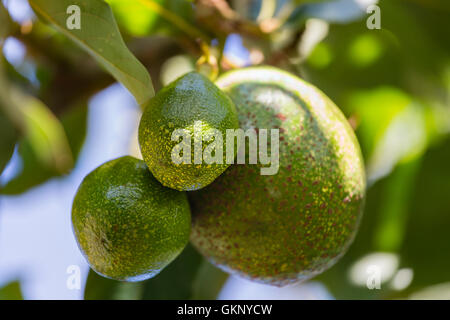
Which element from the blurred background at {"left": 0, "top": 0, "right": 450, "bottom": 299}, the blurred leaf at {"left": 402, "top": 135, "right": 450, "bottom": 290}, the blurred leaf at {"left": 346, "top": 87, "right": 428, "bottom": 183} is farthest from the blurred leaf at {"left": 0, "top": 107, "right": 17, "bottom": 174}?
the blurred leaf at {"left": 402, "top": 135, "right": 450, "bottom": 290}

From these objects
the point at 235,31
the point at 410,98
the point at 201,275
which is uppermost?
the point at 235,31

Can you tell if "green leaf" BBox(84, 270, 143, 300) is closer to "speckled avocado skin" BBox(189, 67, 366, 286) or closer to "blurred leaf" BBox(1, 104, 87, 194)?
"speckled avocado skin" BBox(189, 67, 366, 286)

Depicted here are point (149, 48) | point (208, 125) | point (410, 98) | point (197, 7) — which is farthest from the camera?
point (410, 98)

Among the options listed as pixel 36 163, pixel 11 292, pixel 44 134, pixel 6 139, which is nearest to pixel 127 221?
pixel 6 139

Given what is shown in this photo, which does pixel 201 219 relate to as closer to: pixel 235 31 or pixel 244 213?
pixel 244 213

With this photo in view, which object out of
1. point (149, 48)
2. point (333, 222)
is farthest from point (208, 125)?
point (149, 48)

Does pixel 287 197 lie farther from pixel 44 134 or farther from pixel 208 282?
pixel 44 134

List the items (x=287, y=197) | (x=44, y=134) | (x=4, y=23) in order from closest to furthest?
(x=287, y=197), (x=4, y=23), (x=44, y=134)
